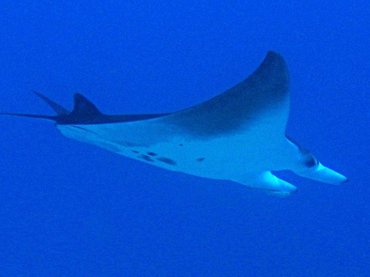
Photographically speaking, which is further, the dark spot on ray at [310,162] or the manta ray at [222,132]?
the dark spot on ray at [310,162]

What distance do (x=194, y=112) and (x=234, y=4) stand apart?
5231 mm

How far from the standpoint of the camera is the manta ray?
1.97 meters

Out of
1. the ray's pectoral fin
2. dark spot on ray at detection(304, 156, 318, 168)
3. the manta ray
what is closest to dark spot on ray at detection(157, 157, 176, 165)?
the manta ray

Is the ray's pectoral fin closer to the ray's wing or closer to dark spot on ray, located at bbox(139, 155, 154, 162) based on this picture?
dark spot on ray, located at bbox(139, 155, 154, 162)

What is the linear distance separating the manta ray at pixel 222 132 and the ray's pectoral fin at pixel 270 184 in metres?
0.09

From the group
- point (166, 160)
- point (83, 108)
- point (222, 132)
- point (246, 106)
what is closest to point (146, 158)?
point (166, 160)

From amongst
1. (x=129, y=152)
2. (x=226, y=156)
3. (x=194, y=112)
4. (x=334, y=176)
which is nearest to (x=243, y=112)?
(x=194, y=112)

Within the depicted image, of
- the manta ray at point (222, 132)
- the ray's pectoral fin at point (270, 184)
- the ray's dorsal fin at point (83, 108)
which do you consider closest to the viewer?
the manta ray at point (222, 132)

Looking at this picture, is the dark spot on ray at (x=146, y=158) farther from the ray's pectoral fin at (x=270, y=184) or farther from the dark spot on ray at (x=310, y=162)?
the dark spot on ray at (x=310, y=162)

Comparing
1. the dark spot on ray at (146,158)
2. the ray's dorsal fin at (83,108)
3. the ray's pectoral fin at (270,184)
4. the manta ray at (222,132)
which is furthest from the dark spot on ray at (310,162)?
the ray's dorsal fin at (83,108)

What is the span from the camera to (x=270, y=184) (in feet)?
10.6

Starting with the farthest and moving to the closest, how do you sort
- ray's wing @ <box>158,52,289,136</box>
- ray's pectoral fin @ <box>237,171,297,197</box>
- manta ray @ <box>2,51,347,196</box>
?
ray's pectoral fin @ <box>237,171,297,197</box>
manta ray @ <box>2,51,347,196</box>
ray's wing @ <box>158,52,289,136</box>

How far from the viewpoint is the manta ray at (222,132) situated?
1.97 metres

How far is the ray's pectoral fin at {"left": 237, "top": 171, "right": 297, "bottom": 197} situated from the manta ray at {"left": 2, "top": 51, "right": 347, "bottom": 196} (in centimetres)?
9
